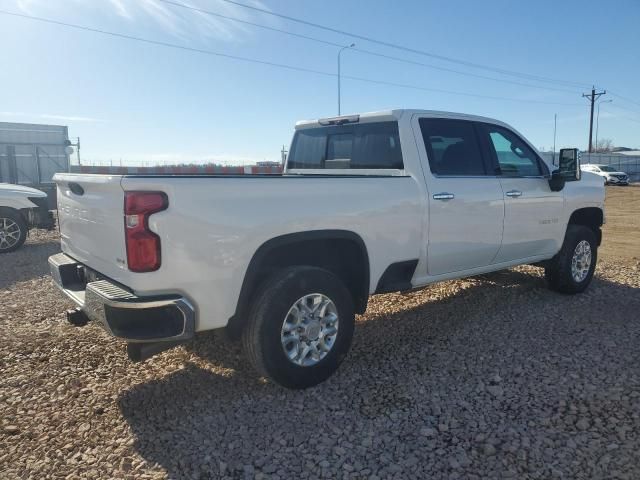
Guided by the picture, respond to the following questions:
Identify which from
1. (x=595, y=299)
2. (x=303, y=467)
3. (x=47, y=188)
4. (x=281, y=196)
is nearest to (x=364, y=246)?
(x=281, y=196)

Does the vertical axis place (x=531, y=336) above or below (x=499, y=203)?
below

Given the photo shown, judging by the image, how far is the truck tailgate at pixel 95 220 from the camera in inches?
112

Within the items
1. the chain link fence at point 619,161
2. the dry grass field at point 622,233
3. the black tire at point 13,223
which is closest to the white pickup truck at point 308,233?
the dry grass field at point 622,233

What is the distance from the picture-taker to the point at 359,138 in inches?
179

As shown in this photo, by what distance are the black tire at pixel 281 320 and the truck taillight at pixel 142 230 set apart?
75cm

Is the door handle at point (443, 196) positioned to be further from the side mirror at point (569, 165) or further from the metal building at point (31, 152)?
the metal building at point (31, 152)

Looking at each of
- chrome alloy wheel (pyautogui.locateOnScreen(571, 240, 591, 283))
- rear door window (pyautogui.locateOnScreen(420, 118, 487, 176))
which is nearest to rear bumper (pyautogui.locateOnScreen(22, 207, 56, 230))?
rear door window (pyautogui.locateOnScreen(420, 118, 487, 176))

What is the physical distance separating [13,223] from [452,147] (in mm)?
7935

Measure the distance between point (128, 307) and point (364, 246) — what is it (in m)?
1.66

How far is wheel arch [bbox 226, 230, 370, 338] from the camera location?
3143 millimetres

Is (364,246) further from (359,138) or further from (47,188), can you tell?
(47,188)

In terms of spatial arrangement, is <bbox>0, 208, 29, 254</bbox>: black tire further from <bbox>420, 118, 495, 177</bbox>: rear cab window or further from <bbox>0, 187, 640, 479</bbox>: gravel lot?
<bbox>420, 118, 495, 177</bbox>: rear cab window

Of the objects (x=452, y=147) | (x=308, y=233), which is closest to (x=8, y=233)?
(x=308, y=233)

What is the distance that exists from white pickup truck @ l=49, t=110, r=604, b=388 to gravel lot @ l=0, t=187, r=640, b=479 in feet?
1.47
